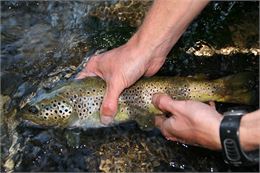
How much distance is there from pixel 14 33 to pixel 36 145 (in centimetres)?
165

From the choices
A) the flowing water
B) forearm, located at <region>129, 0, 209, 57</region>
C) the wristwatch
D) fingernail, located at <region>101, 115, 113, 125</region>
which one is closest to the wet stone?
the flowing water

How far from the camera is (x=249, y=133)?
8.61 ft

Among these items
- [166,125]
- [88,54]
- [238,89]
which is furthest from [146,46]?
[88,54]

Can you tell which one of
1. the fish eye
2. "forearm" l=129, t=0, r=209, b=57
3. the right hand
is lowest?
the fish eye

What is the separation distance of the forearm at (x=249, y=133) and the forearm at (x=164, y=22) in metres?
0.90

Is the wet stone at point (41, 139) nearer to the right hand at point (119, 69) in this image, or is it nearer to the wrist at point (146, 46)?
the right hand at point (119, 69)

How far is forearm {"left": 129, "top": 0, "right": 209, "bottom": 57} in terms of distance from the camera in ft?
10.1

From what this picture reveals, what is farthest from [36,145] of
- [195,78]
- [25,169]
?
[195,78]

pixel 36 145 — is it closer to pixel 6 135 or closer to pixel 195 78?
pixel 6 135

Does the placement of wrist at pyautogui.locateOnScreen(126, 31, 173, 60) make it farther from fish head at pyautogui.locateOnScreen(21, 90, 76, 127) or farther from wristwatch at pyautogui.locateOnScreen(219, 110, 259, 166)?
wristwatch at pyautogui.locateOnScreen(219, 110, 259, 166)

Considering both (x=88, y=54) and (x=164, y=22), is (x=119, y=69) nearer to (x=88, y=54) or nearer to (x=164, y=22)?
(x=164, y=22)

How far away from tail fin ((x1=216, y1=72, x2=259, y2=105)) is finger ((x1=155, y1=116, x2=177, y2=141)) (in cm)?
51

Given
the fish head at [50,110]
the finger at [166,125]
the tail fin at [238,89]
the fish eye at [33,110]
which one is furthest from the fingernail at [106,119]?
the tail fin at [238,89]

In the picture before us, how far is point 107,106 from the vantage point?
3145 millimetres
